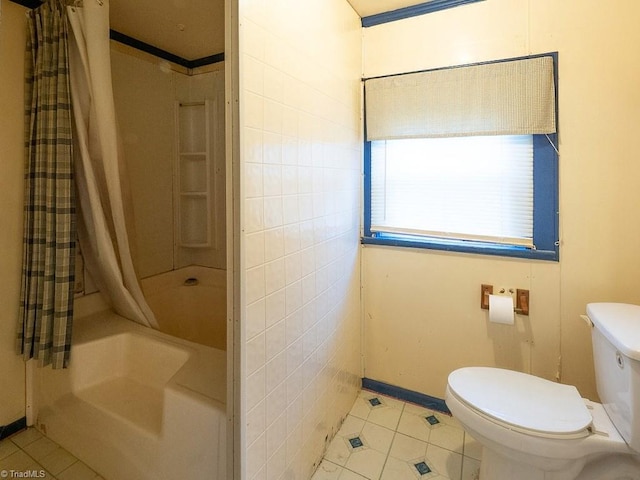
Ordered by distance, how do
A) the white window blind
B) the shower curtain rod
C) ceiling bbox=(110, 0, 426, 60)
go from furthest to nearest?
the shower curtain rod → ceiling bbox=(110, 0, 426, 60) → the white window blind

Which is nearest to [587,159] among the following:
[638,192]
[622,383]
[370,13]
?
[638,192]

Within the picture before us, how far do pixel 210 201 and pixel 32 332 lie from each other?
1.26 meters

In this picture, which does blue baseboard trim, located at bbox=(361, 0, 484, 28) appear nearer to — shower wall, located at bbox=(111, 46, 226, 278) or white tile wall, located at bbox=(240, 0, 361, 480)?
white tile wall, located at bbox=(240, 0, 361, 480)

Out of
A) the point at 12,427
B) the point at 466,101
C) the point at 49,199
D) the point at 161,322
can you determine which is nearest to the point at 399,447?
the point at 161,322

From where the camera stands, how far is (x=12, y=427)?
5.38ft

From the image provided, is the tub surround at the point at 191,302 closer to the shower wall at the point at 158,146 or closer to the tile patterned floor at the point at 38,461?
the shower wall at the point at 158,146

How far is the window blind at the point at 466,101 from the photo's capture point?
5.01ft

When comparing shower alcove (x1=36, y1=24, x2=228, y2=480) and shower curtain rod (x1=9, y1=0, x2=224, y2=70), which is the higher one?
shower curtain rod (x1=9, y1=0, x2=224, y2=70)

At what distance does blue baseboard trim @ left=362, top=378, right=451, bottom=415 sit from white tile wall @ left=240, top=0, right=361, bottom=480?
0.28 m

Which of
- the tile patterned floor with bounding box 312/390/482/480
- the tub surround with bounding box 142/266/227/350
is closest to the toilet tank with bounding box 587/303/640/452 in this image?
the tile patterned floor with bounding box 312/390/482/480

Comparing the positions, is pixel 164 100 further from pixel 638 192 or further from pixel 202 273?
pixel 638 192

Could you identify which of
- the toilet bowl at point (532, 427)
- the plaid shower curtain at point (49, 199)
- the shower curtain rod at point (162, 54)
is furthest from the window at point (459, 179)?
the plaid shower curtain at point (49, 199)

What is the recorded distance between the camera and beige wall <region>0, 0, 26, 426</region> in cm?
155

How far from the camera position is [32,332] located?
1.58m
